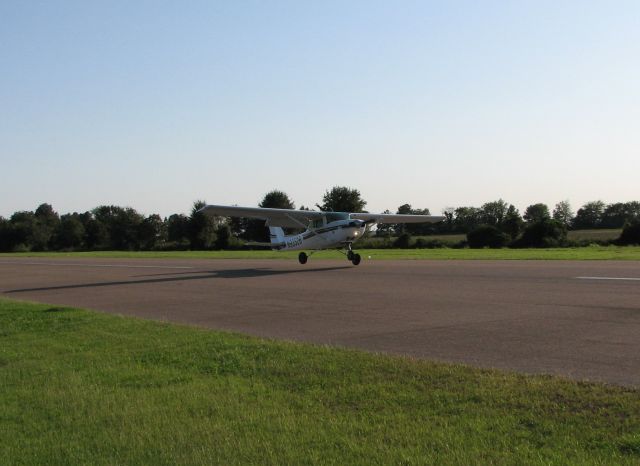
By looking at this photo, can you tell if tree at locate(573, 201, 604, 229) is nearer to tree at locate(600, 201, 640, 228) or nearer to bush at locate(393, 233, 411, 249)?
tree at locate(600, 201, 640, 228)

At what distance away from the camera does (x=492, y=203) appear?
5605 inches

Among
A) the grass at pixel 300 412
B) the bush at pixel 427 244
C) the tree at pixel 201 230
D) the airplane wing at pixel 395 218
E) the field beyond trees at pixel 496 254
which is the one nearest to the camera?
the grass at pixel 300 412

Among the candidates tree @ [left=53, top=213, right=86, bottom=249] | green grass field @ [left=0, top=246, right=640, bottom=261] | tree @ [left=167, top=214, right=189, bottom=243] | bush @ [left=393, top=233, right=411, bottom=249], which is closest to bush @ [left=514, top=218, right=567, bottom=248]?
bush @ [left=393, top=233, right=411, bottom=249]

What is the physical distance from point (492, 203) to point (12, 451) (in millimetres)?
142391

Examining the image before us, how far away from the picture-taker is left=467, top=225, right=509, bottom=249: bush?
210 feet

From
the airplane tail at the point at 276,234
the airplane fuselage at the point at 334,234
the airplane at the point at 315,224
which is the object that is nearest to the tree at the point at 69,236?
the airplane tail at the point at 276,234

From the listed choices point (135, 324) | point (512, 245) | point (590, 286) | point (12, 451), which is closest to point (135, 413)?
point (12, 451)

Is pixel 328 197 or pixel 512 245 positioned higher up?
pixel 328 197

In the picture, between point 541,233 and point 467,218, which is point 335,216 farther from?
point 467,218

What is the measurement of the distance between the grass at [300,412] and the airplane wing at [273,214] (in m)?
21.5

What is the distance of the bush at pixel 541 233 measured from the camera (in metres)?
60.5

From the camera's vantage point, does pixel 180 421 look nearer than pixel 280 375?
Yes

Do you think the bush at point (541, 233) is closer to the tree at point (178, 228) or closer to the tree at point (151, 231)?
the tree at point (178, 228)

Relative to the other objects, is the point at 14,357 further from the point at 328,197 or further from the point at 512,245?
the point at 328,197
